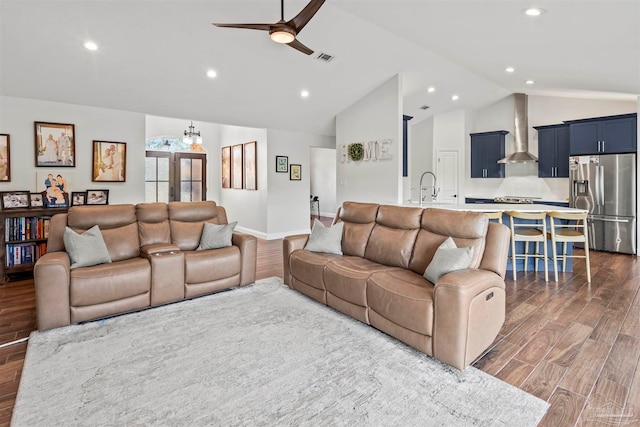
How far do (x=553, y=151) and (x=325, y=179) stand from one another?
23.6 feet

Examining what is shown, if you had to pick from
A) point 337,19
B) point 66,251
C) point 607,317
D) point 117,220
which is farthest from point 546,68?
point 66,251

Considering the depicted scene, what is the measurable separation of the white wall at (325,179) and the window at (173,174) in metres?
4.47

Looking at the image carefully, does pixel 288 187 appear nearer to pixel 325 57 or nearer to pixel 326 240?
pixel 325 57

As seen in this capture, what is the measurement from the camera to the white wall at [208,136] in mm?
8586

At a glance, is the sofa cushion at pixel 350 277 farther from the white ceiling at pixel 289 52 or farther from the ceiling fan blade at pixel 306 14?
the white ceiling at pixel 289 52

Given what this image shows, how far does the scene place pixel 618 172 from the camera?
5914 millimetres

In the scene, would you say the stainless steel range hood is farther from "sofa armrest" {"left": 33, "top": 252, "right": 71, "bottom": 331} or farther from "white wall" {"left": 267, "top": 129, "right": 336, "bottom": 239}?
"sofa armrest" {"left": 33, "top": 252, "right": 71, "bottom": 331}

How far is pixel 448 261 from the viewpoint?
2.62 m

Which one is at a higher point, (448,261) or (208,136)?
(208,136)

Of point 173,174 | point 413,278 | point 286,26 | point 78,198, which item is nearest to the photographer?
point 413,278

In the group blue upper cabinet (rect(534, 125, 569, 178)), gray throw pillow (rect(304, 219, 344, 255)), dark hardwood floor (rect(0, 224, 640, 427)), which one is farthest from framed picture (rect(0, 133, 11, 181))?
blue upper cabinet (rect(534, 125, 569, 178))

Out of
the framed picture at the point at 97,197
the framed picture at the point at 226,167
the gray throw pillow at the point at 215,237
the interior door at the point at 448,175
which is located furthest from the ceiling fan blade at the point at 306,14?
the interior door at the point at 448,175

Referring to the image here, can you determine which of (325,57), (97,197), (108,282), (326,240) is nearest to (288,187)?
(325,57)

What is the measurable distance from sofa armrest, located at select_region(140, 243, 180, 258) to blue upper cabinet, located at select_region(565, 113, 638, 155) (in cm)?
716
